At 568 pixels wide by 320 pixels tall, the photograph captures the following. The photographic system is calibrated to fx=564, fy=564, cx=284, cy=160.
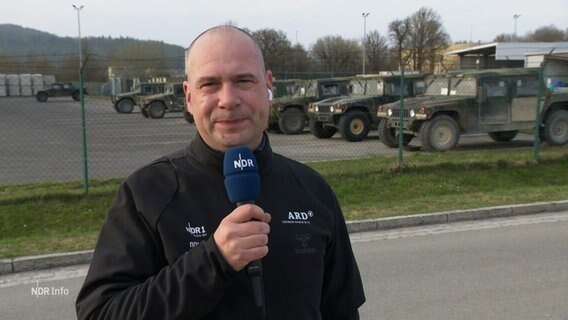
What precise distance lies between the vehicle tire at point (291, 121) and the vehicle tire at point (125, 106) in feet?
55.7

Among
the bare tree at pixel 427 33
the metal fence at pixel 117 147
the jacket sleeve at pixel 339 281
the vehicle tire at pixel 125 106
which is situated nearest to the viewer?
the jacket sleeve at pixel 339 281

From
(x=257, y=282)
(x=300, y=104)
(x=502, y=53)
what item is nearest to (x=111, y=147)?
(x=300, y=104)

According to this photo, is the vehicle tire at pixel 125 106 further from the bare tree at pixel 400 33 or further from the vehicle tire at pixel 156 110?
the bare tree at pixel 400 33

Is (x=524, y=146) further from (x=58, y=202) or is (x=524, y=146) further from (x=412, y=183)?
(x=58, y=202)

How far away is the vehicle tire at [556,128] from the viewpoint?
1450 cm

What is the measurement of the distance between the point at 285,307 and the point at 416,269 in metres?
4.46

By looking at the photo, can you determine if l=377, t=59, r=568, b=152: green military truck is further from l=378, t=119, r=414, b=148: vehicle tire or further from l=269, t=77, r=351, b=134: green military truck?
l=269, t=77, r=351, b=134: green military truck

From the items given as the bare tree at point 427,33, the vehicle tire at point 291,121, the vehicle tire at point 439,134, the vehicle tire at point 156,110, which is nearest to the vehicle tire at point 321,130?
the vehicle tire at point 291,121

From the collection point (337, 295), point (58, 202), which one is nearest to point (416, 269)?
point (337, 295)

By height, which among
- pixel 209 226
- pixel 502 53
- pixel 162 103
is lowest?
pixel 209 226

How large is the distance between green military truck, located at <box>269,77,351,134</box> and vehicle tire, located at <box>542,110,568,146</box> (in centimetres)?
741

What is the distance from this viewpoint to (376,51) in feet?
186

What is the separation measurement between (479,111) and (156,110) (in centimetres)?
1947

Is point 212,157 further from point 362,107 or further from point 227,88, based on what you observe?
point 362,107
